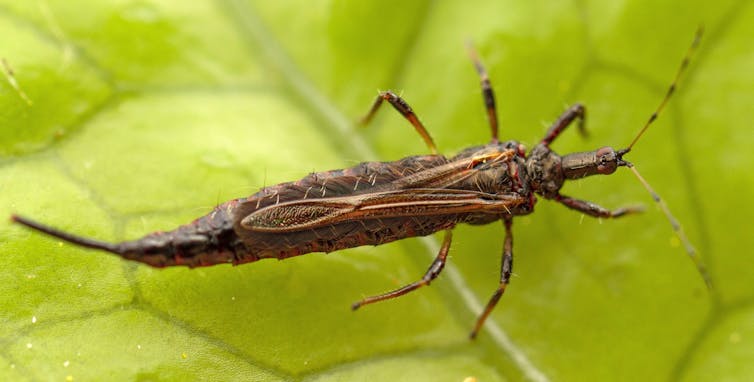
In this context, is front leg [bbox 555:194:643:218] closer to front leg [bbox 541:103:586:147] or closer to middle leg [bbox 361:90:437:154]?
front leg [bbox 541:103:586:147]

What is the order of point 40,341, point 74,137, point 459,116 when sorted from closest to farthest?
point 40,341 → point 74,137 → point 459,116

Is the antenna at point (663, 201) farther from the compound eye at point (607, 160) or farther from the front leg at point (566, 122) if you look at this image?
the front leg at point (566, 122)

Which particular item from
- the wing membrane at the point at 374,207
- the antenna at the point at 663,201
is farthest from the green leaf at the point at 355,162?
Result: the wing membrane at the point at 374,207

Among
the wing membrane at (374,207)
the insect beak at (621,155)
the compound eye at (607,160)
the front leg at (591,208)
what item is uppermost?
the insect beak at (621,155)

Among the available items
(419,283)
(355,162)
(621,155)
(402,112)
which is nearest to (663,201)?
(621,155)

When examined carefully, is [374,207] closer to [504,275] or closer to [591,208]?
[504,275]

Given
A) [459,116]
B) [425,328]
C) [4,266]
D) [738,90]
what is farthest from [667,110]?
[4,266]

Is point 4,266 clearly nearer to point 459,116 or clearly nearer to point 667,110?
point 459,116

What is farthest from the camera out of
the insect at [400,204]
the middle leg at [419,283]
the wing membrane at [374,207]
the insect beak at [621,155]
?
the insect beak at [621,155]
